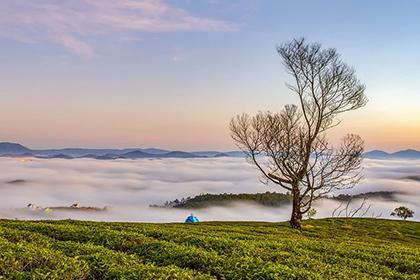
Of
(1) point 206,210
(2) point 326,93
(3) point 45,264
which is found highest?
(2) point 326,93

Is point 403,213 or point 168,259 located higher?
point 168,259

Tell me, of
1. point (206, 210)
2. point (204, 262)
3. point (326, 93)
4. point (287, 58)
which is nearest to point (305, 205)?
point (326, 93)

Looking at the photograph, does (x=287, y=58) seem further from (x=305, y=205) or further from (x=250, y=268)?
(x=250, y=268)

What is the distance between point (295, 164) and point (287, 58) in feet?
36.8

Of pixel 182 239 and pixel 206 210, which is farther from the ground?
pixel 182 239

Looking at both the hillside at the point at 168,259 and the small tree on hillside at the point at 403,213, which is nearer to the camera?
the hillside at the point at 168,259

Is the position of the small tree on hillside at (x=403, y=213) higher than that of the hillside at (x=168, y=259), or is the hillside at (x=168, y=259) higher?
the hillside at (x=168, y=259)

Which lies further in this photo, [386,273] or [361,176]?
[361,176]

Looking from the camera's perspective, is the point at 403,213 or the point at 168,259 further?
the point at 403,213

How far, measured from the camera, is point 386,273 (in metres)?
16.2

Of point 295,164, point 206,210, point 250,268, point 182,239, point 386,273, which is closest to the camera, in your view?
point 250,268

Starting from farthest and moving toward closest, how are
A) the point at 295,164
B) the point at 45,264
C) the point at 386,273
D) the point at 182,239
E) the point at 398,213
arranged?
the point at 398,213, the point at 295,164, the point at 182,239, the point at 386,273, the point at 45,264

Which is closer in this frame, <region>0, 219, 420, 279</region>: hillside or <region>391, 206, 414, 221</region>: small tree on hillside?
<region>0, 219, 420, 279</region>: hillside

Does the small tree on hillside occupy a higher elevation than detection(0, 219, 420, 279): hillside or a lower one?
lower
